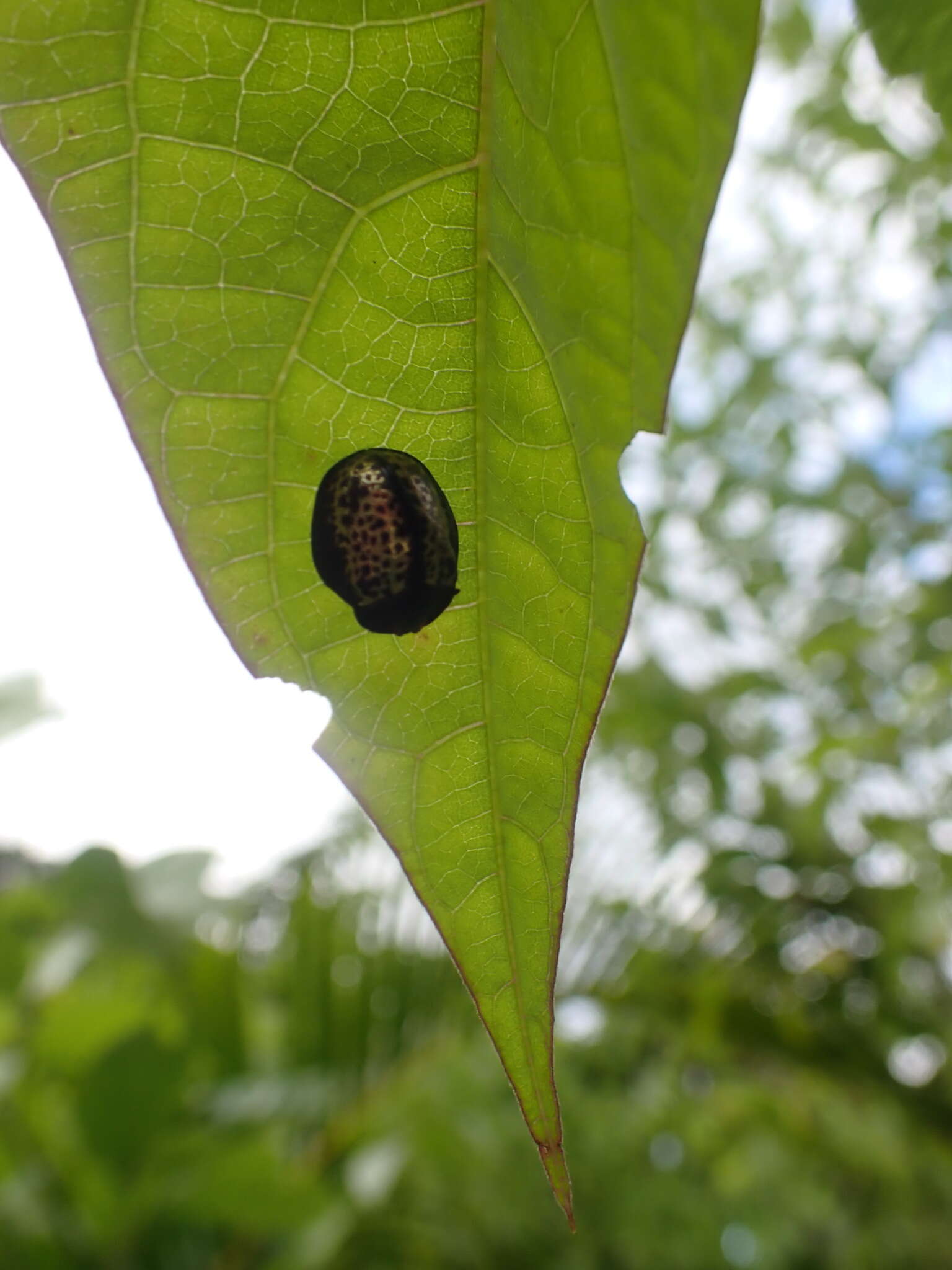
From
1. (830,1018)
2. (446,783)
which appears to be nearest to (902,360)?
(830,1018)

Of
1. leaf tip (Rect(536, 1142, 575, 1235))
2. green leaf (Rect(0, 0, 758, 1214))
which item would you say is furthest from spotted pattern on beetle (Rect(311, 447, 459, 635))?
leaf tip (Rect(536, 1142, 575, 1235))

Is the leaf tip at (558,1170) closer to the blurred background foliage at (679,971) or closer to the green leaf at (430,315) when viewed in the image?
the green leaf at (430,315)

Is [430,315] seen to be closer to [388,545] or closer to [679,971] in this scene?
[388,545]

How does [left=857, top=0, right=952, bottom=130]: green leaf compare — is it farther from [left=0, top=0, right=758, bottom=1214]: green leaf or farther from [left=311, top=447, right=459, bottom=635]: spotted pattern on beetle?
[left=311, top=447, right=459, bottom=635]: spotted pattern on beetle

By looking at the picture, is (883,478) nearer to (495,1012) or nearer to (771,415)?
(771,415)

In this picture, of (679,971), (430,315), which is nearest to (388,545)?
(430,315)
